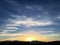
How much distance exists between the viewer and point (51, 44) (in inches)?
2835

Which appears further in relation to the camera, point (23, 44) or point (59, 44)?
point (23, 44)

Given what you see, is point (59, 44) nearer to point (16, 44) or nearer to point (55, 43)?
point (55, 43)

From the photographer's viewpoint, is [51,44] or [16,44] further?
[16,44]

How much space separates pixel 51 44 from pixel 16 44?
2018 centimetres

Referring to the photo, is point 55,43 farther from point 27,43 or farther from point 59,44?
point 27,43

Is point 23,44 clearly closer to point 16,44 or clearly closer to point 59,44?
point 16,44

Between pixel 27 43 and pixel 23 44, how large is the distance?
239 cm

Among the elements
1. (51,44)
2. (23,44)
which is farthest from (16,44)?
(51,44)

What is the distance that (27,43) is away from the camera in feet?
249

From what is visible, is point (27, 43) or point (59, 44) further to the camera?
point (27, 43)

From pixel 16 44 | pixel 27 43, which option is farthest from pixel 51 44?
pixel 16 44

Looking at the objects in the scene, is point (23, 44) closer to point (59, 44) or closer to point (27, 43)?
point (27, 43)

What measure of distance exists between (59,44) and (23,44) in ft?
65.8

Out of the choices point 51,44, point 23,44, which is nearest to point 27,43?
point 23,44
